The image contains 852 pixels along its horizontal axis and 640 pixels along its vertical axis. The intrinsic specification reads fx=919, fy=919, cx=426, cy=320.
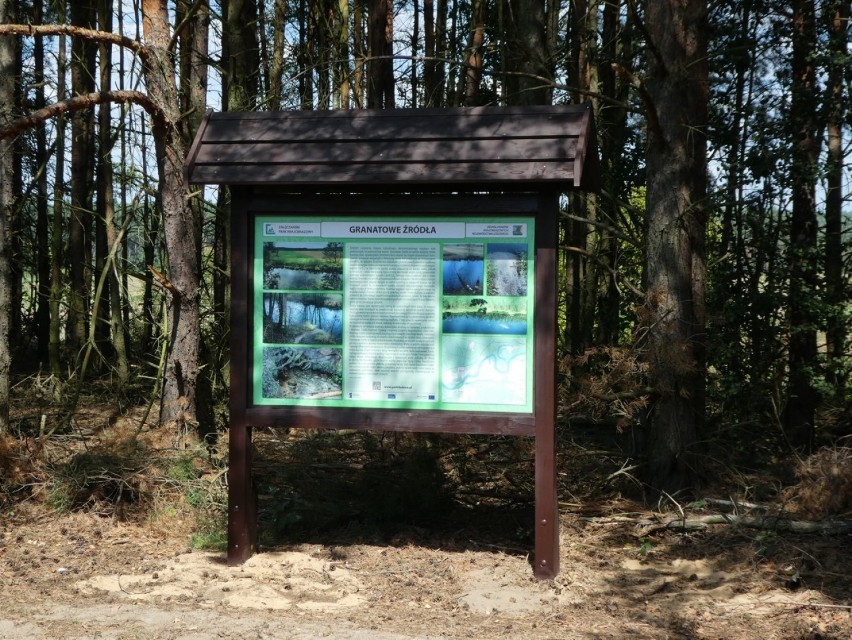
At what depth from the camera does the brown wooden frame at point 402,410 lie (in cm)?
609

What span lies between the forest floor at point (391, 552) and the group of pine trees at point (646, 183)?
0.85 m

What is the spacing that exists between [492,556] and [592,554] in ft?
2.66

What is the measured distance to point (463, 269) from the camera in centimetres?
620

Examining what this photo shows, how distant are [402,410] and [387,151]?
174cm

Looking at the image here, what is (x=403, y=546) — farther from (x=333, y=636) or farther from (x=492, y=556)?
(x=333, y=636)

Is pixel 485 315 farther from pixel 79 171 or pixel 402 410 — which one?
pixel 79 171

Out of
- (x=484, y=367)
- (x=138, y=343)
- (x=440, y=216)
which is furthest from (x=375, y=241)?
(x=138, y=343)

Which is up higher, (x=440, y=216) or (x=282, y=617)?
(x=440, y=216)

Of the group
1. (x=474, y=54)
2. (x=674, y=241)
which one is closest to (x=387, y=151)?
(x=674, y=241)

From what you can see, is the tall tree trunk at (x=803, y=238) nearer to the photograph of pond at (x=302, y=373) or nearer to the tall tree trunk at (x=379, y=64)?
the tall tree trunk at (x=379, y=64)

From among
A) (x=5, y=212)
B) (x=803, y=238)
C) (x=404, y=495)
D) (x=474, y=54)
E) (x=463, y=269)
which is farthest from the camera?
(x=474, y=54)

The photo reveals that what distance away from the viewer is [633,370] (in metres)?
7.64

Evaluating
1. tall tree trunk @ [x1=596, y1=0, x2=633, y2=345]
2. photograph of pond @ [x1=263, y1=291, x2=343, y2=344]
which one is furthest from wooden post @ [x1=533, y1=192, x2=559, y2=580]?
tall tree trunk @ [x1=596, y1=0, x2=633, y2=345]

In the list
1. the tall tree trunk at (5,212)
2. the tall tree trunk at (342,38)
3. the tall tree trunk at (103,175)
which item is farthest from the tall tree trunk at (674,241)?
the tall tree trunk at (103,175)
